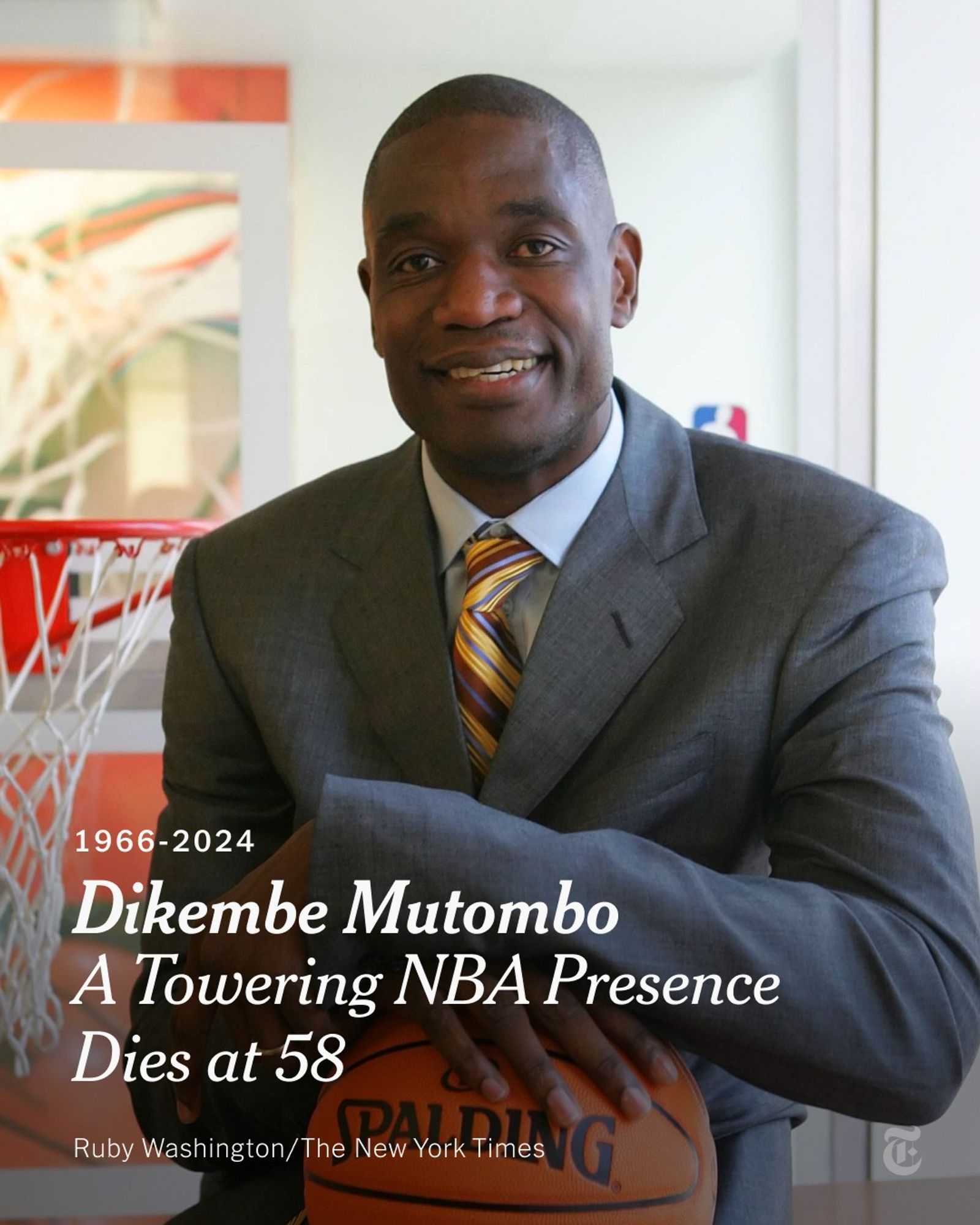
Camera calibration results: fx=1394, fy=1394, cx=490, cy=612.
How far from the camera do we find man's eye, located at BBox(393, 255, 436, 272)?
65.6 inches

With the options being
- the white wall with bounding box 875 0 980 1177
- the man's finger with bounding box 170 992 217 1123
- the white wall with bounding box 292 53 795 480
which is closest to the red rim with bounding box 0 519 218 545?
the white wall with bounding box 292 53 795 480

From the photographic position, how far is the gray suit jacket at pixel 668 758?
1.28m

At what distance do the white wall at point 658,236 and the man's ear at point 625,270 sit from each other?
142 cm

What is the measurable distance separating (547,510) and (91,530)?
1383 millimetres

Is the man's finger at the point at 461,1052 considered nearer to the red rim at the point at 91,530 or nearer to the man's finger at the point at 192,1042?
the man's finger at the point at 192,1042

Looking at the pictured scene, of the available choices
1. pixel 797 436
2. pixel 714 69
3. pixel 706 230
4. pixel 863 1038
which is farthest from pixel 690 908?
pixel 714 69

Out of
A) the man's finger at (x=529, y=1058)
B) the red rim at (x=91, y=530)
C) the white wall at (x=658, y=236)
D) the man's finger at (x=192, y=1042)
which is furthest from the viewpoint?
the white wall at (x=658, y=236)

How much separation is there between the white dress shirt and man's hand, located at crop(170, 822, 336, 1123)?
17.4 inches

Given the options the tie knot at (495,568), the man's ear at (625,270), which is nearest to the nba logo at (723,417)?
the man's ear at (625,270)

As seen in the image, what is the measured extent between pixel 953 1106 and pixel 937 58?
2341 mm

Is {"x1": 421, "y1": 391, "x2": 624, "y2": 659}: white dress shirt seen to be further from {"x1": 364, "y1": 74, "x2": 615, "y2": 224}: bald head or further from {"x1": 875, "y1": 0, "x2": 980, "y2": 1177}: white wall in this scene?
{"x1": 875, "y1": 0, "x2": 980, "y2": 1177}: white wall

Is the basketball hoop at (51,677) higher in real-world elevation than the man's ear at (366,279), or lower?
lower

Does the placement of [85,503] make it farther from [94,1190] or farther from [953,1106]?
[953,1106]

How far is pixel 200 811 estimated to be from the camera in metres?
1.78
